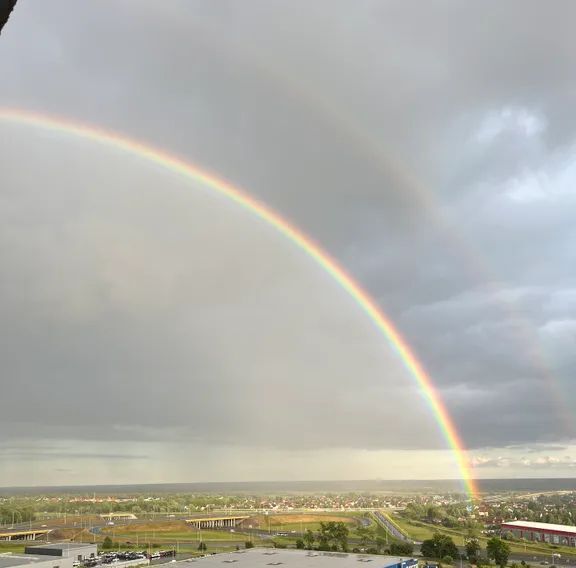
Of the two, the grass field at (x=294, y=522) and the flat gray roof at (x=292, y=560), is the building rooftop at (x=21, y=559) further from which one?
the grass field at (x=294, y=522)

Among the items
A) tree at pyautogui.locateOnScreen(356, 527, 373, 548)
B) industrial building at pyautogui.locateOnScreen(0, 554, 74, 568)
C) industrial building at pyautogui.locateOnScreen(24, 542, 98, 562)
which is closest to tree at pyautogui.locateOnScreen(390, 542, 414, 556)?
tree at pyautogui.locateOnScreen(356, 527, 373, 548)

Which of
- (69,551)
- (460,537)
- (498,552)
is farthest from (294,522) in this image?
(69,551)

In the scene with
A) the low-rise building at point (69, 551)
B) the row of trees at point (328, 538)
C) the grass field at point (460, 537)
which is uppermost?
the low-rise building at point (69, 551)

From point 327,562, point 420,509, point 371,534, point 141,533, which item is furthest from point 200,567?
point 420,509

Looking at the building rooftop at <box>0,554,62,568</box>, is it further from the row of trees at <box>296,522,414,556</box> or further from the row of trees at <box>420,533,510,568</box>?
the row of trees at <box>420,533,510,568</box>

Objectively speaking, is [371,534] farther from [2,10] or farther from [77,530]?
[2,10]

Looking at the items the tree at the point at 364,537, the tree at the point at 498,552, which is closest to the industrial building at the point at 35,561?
the tree at the point at 364,537
